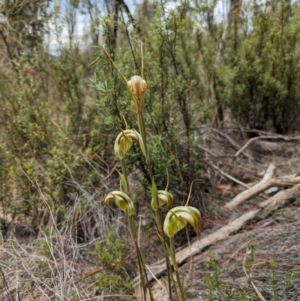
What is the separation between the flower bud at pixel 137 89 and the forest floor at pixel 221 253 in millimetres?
930

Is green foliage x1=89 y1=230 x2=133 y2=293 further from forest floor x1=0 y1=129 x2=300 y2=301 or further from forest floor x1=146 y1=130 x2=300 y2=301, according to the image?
forest floor x1=146 y1=130 x2=300 y2=301

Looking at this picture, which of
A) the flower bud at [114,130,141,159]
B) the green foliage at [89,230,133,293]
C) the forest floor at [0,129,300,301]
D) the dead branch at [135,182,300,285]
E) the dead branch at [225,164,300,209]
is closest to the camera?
the flower bud at [114,130,141,159]

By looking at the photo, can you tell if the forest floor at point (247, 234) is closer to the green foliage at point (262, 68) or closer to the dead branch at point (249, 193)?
the dead branch at point (249, 193)

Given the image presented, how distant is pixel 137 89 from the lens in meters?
0.82

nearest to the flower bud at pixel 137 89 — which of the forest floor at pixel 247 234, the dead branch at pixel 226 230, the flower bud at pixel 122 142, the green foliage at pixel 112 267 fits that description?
the flower bud at pixel 122 142

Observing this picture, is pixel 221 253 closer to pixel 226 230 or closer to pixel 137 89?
pixel 226 230

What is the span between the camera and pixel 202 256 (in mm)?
1935

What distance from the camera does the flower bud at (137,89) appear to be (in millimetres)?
819

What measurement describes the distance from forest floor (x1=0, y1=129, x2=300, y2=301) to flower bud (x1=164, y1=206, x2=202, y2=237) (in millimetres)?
633

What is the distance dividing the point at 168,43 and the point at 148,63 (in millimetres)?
199

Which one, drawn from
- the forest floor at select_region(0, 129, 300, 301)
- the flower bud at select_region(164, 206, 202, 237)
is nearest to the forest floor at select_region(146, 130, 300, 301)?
the forest floor at select_region(0, 129, 300, 301)

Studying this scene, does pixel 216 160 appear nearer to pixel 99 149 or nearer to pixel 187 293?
pixel 99 149

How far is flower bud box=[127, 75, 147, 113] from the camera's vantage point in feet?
2.69

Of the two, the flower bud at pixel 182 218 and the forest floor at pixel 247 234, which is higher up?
the flower bud at pixel 182 218
